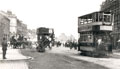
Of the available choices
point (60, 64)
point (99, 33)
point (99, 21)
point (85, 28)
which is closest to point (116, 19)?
point (85, 28)

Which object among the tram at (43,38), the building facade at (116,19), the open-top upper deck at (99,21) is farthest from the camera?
the building facade at (116,19)

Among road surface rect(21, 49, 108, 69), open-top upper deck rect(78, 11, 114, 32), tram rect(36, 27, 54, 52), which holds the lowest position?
road surface rect(21, 49, 108, 69)

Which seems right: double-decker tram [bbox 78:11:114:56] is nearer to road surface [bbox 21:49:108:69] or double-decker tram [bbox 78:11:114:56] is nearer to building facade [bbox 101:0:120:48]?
road surface [bbox 21:49:108:69]

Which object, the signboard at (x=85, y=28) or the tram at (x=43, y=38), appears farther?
the tram at (x=43, y=38)

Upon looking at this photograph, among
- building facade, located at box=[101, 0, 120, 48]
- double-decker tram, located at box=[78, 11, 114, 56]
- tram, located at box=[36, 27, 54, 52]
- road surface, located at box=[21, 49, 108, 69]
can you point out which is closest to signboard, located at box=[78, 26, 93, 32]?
double-decker tram, located at box=[78, 11, 114, 56]

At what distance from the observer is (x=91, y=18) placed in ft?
88.0

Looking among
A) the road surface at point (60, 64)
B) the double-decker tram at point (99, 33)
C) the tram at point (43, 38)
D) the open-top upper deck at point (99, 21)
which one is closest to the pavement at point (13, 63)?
the road surface at point (60, 64)

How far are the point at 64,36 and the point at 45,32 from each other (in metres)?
156

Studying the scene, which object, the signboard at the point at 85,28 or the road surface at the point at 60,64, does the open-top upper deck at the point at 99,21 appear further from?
the road surface at the point at 60,64

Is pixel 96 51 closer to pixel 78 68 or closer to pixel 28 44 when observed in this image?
pixel 78 68

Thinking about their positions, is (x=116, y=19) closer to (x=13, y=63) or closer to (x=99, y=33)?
(x=99, y=33)

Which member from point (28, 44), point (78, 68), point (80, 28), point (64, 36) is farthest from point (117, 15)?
point (64, 36)

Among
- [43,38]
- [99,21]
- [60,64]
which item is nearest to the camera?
[60,64]

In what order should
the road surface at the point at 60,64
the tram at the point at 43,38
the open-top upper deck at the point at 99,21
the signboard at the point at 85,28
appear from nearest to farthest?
the road surface at the point at 60,64
the open-top upper deck at the point at 99,21
the signboard at the point at 85,28
the tram at the point at 43,38
